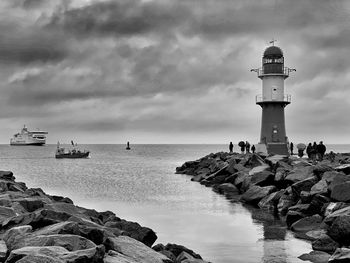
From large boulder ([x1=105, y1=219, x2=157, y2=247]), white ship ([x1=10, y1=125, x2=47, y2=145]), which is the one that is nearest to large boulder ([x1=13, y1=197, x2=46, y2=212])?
large boulder ([x1=105, y1=219, x2=157, y2=247])

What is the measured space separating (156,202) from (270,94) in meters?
15.2

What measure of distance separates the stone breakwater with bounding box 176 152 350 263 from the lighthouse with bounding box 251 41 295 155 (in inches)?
282

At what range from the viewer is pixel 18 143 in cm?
16712

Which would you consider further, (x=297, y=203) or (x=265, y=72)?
(x=265, y=72)

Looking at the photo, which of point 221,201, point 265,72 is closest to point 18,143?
point 265,72

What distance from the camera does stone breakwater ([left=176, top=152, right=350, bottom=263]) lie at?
12055 mm

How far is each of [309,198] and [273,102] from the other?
65.8ft

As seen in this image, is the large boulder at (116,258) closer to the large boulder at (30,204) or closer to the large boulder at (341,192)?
the large boulder at (30,204)

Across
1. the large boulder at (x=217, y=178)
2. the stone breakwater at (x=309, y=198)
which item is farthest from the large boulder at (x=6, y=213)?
the large boulder at (x=217, y=178)

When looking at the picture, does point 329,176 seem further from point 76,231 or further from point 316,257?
point 76,231

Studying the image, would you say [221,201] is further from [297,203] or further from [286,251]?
[286,251]

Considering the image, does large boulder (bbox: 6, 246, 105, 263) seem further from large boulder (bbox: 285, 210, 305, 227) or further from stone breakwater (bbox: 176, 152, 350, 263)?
large boulder (bbox: 285, 210, 305, 227)

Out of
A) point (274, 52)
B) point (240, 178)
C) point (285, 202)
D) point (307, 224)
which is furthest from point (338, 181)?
point (274, 52)

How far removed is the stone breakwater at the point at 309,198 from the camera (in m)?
12.1
